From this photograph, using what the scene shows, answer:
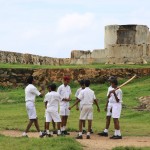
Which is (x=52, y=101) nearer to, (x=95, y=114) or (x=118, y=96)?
(x=118, y=96)

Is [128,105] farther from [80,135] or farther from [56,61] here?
[56,61]

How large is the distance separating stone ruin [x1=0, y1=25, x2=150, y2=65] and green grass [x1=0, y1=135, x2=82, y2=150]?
20.0 metres

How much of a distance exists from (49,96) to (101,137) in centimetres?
175

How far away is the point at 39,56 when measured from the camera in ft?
109

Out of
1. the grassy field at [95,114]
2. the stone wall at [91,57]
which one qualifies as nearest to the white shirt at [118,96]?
the grassy field at [95,114]

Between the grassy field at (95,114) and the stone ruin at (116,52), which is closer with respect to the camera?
the grassy field at (95,114)

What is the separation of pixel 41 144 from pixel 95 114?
839 centimetres

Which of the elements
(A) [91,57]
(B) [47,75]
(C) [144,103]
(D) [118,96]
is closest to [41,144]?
(D) [118,96]

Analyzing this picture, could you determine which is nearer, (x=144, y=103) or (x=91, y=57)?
(x=144, y=103)

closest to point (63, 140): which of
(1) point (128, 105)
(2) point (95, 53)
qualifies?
(1) point (128, 105)

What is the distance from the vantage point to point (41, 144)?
1041 cm

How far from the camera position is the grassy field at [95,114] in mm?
14288

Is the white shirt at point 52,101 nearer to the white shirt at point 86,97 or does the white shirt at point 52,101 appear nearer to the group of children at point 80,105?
the group of children at point 80,105

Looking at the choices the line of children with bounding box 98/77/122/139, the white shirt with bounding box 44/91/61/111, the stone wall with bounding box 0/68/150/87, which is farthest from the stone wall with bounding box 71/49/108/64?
the white shirt with bounding box 44/91/61/111
